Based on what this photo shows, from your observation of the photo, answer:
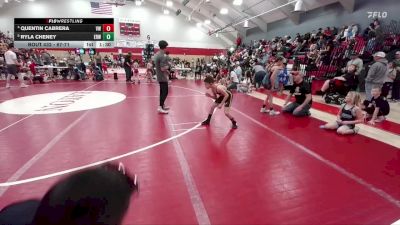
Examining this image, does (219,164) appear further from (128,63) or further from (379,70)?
(128,63)

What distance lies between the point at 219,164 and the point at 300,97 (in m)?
Answer: 4.10

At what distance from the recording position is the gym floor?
247 centimetres

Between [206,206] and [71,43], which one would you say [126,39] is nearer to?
[71,43]

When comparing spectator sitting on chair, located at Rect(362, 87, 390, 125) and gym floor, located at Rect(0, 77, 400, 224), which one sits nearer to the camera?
gym floor, located at Rect(0, 77, 400, 224)

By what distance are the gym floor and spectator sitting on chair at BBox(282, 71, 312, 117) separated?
344 mm

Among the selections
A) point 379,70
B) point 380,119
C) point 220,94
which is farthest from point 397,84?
point 220,94

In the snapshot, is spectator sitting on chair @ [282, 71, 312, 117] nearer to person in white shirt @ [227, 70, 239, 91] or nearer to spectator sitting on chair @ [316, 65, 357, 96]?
spectator sitting on chair @ [316, 65, 357, 96]

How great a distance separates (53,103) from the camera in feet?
24.6

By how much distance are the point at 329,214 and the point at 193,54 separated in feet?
100

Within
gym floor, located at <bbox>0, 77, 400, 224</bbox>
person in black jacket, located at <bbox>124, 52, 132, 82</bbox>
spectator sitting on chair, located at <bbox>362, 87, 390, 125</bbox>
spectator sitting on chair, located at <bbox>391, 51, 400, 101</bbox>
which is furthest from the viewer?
person in black jacket, located at <bbox>124, 52, 132, 82</bbox>
